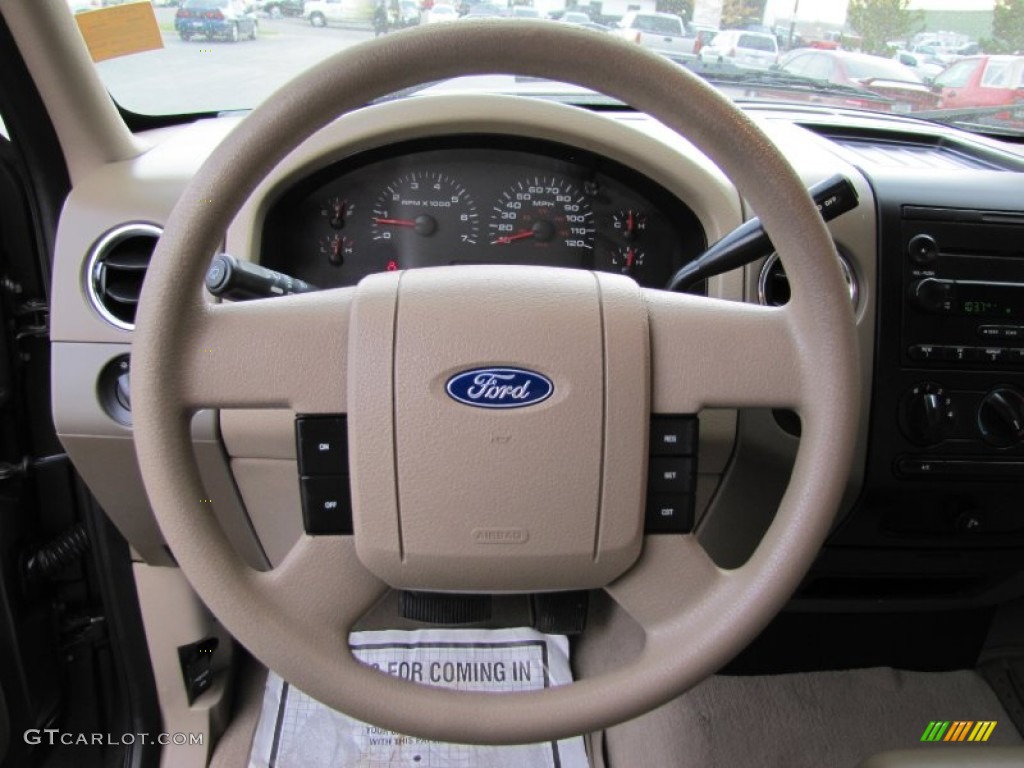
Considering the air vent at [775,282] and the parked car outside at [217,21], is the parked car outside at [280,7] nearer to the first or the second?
the parked car outside at [217,21]

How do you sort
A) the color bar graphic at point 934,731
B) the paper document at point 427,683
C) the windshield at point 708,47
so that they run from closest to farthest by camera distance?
the windshield at point 708,47 < the paper document at point 427,683 < the color bar graphic at point 934,731

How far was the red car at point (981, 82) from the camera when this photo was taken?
1265 millimetres

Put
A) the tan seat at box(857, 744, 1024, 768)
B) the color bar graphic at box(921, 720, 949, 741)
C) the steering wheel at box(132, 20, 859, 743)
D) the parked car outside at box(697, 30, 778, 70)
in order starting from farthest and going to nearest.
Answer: the color bar graphic at box(921, 720, 949, 741) → the parked car outside at box(697, 30, 778, 70) → the tan seat at box(857, 744, 1024, 768) → the steering wheel at box(132, 20, 859, 743)

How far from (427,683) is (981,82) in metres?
1.32

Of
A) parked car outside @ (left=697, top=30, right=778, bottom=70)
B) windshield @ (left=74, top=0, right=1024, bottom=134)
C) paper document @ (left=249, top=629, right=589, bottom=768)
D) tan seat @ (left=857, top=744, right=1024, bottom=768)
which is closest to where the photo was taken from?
tan seat @ (left=857, top=744, right=1024, bottom=768)

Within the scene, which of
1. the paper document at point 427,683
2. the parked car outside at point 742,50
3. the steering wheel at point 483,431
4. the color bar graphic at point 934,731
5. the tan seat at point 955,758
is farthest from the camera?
the color bar graphic at point 934,731

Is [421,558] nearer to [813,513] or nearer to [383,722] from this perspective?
[383,722]

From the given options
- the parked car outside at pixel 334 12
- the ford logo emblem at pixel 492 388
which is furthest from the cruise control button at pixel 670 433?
the parked car outside at pixel 334 12

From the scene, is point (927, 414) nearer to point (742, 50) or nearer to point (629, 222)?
point (629, 222)

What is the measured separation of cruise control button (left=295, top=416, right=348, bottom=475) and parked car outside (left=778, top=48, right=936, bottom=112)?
92cm

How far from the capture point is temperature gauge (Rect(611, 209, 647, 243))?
1.10m

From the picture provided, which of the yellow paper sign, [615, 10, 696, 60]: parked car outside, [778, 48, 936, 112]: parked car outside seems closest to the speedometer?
[615, 10, 696, 60]: parked car outside

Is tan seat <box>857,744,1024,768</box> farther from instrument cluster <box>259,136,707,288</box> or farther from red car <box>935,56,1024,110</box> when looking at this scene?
red car <box>935,56,1024,110</box>

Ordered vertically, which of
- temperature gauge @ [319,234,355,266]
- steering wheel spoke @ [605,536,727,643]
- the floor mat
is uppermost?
temperature gauge @ [319,234,355,266]
